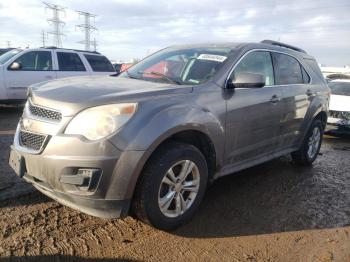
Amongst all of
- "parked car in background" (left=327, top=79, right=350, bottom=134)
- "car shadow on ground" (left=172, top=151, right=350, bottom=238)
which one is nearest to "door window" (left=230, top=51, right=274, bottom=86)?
"car shadow on ground" (left=172, top=151, right=350, bottom=238)

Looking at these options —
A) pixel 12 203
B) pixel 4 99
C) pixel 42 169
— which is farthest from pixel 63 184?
pixel 4 99

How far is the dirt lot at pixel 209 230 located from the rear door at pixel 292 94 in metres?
0.76

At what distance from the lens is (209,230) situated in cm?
349

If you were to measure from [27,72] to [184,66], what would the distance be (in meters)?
7.05

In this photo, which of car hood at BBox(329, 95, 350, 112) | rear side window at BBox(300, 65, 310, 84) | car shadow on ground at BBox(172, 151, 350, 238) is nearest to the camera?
car shadow on ground at BBox(172, 151, 350, 238)

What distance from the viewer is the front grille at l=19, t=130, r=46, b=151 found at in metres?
3.04

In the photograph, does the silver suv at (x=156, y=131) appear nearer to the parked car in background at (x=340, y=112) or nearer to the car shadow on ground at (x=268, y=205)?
the car shadow on ground at (x=268, y=205)

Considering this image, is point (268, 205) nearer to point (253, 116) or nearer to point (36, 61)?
point (253, 116)

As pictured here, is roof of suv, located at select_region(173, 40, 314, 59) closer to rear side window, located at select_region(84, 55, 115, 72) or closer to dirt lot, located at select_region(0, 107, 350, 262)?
dirt lot, located at select_region(0, 107, 350, 262)

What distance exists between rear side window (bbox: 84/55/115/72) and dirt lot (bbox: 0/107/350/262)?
6748 mm

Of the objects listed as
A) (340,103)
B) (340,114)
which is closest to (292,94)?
(340,114)

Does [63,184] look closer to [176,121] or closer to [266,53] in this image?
[176,121]

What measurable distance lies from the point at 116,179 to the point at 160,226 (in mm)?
698

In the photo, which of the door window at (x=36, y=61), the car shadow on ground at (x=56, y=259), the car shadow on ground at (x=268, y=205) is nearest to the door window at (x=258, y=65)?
the car shadow on ground at (x=268, y=205)
